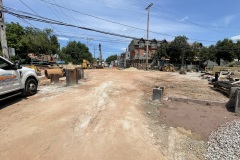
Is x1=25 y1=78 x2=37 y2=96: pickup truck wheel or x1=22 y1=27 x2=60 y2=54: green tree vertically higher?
x1=22 y1=27 x2=60 y2=54: green tree

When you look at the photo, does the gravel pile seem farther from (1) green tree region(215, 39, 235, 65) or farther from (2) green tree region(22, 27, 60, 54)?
(1) green tree region(215, 39, 235, 65)

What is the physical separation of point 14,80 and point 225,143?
7349mm

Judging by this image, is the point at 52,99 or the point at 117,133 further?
the point at 52,99

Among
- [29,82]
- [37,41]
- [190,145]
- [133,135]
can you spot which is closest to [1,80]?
[29,82]

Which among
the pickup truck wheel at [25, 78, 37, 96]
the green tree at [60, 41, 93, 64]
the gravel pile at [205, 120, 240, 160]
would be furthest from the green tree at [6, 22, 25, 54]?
the gravel pile at [205, 120, 240, 160]

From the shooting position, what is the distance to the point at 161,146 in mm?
3521

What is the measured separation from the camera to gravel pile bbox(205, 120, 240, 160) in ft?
10.7

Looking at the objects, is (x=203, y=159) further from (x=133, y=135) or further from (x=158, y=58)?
(x=158, y=58)

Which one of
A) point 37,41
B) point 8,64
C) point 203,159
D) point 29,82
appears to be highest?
point 37,41

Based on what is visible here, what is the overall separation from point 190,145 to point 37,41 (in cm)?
3248

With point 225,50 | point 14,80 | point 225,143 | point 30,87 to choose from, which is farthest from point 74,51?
point 225,143

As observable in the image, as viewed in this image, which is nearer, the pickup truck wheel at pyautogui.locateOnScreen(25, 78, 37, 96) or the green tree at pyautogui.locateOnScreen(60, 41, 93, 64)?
the pickup truck wheel at pyautogui.locateOnScreen(25, 78, 37, 96)

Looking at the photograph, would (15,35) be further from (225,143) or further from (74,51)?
(225,143)

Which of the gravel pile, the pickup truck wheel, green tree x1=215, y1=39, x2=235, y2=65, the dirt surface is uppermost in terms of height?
green tree x1=215, y1=39, x2=235, y2=65
